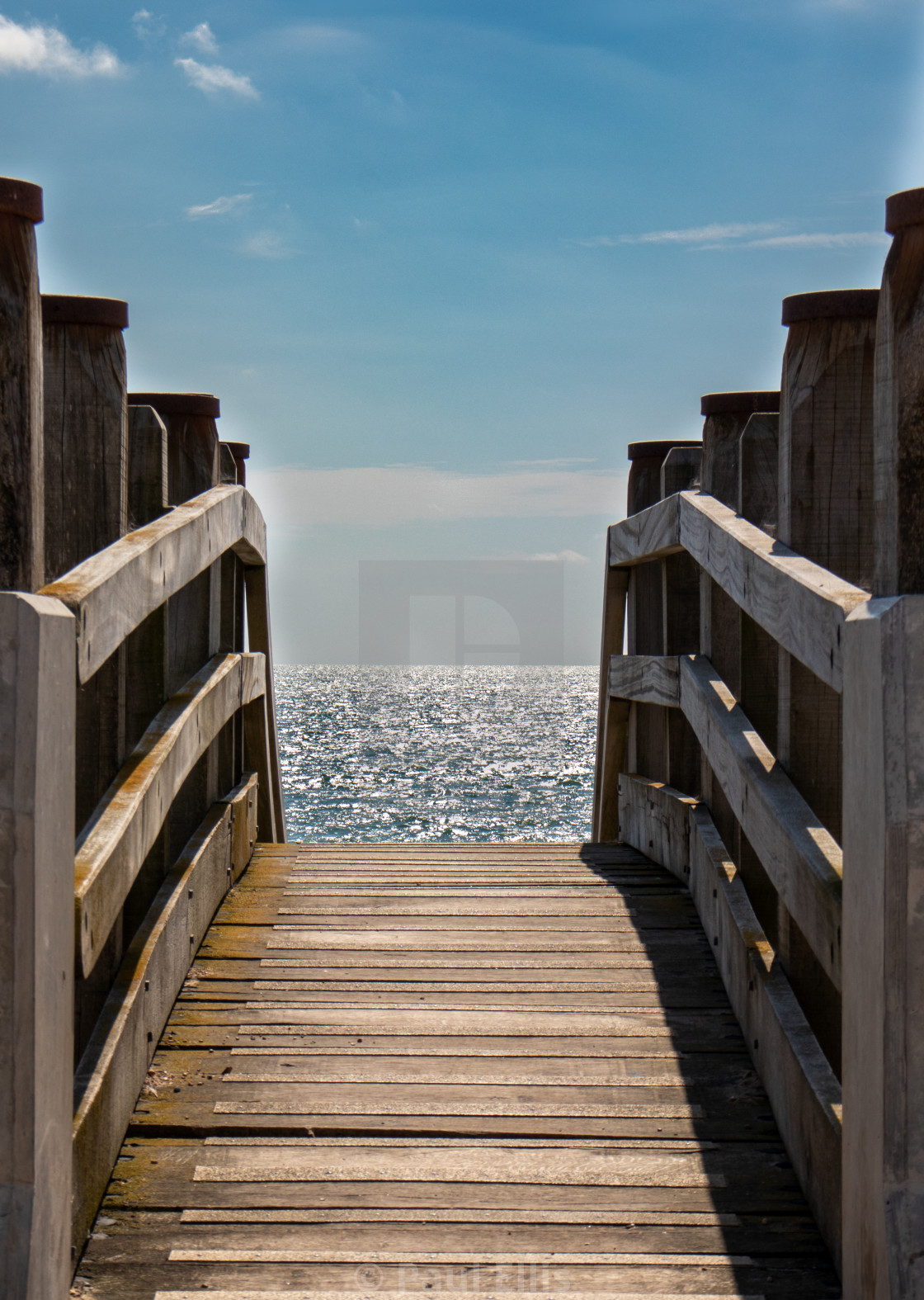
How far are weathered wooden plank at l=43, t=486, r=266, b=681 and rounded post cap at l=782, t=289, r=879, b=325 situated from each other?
1806 mm

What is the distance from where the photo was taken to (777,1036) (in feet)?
9.34

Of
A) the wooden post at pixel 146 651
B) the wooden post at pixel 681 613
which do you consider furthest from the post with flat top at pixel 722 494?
the wooden post at pixel 146 651

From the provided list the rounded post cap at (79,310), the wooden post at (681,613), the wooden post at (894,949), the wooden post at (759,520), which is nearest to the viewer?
the wooden post at (894,949)

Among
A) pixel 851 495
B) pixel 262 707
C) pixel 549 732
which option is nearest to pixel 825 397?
pixel 851 495

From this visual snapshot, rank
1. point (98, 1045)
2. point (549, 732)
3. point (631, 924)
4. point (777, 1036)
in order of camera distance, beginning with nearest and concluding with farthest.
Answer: point (98, 1045), point (777, 1036), point (631, 924), point (549, 732)

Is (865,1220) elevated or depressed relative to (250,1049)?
elevated

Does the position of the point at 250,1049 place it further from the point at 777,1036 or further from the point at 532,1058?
the point at 777,1036

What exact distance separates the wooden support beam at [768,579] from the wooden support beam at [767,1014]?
92 cm

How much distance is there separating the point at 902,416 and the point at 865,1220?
1.35m

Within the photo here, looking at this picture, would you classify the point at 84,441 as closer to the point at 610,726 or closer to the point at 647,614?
the point at 647,614

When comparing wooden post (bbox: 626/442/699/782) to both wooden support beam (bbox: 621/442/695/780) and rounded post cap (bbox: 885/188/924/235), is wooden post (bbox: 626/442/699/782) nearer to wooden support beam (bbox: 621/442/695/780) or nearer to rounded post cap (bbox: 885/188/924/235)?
wooden support beam (bbox: 621/442/695/780)

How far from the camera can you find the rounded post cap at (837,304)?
9.99 feet

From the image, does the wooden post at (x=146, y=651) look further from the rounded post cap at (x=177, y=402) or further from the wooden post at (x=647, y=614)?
the wooden post at (x=647, y=614)

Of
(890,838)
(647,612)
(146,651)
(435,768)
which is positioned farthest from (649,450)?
(435,768)
